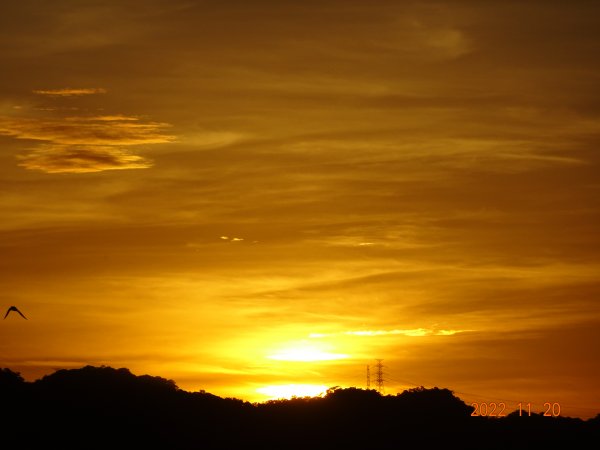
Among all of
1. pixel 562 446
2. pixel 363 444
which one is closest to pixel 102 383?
pixel 363 444

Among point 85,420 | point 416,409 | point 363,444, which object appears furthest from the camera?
point 416,409

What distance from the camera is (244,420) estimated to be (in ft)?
576

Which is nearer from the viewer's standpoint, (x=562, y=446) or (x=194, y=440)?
(x=194, y=440)

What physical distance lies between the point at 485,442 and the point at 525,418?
14153 millimetres

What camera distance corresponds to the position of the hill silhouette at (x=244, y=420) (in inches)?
6161

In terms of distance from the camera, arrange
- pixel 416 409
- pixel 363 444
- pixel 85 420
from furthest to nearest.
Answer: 1. pixel 416 409
2. pixel 363 444
3. pixel 85 420

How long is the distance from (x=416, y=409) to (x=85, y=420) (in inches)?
2042

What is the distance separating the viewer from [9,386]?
6265 inches

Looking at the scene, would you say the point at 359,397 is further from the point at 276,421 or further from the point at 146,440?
the point at 146,440

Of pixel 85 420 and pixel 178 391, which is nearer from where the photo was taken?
pixel 85 420

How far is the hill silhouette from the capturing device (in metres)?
156

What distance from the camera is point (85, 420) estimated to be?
157250 millimetres

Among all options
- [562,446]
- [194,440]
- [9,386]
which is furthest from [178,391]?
[562,446]

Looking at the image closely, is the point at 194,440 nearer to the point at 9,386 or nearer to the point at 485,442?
the point at 9,386
